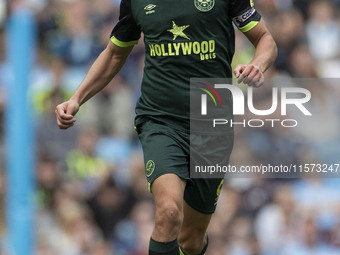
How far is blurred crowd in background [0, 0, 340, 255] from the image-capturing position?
9.69 metres

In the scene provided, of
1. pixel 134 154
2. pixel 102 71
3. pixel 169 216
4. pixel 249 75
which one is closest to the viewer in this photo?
pixel 249 75

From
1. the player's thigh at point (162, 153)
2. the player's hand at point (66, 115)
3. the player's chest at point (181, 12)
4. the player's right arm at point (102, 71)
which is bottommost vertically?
the player's thigh at point (162, 153)

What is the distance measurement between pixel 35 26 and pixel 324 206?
4.72 m

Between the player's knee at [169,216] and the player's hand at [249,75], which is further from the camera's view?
the player's knee at [169,216]

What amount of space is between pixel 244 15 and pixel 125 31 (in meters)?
0.94

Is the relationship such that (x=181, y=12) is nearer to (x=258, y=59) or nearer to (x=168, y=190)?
(x=258, y=59)

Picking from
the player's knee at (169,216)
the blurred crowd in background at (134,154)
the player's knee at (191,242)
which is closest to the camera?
the player's knee at (169,216)

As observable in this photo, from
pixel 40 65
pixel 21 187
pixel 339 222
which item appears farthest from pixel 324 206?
pixel 40 65

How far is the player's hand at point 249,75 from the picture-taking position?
5016 millimetres

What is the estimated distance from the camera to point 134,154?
10445 mm

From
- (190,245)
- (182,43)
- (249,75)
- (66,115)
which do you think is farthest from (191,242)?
(249,75)

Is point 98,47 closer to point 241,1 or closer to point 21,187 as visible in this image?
point 21,187

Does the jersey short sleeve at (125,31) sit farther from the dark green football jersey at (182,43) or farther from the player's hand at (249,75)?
the player's hand at (249,75)

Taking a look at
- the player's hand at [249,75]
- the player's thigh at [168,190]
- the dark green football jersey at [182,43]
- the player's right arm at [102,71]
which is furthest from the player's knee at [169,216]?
the player's right arm at [102,71]
